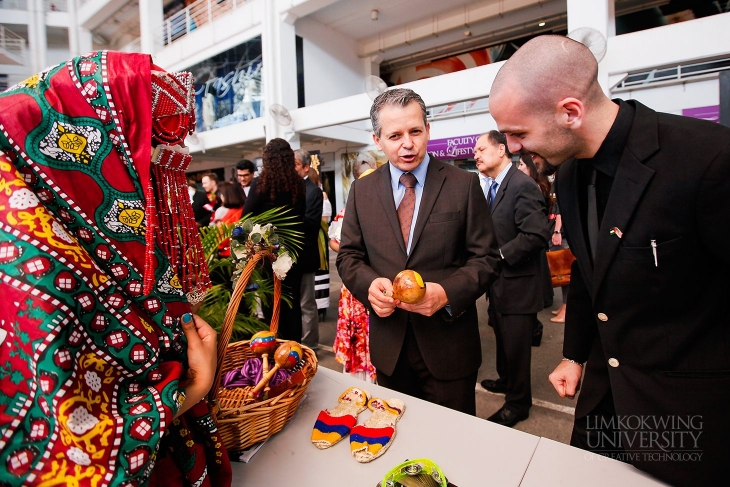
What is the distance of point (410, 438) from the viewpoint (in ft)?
3.50

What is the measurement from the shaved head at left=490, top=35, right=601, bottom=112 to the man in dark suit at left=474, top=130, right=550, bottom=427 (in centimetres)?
159

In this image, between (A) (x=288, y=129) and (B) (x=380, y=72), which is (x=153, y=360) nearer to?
(A) (x=288, y=129)

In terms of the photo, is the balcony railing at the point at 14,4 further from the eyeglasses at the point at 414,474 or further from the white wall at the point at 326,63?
the eyeglasses at the point at 414,474

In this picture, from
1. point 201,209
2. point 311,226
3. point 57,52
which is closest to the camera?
point 311,226

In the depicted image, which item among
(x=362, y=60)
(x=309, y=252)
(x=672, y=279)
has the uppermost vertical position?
(x=362, y=60)

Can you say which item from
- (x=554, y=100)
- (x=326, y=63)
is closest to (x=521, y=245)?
(x=554, y=100)

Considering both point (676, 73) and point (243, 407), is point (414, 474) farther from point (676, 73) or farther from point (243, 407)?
point (676, 73)

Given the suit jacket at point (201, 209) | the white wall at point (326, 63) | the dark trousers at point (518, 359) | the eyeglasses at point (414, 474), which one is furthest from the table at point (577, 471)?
the white wall at point (326, 63)

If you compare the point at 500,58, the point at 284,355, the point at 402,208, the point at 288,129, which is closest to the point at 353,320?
the point at 402,208

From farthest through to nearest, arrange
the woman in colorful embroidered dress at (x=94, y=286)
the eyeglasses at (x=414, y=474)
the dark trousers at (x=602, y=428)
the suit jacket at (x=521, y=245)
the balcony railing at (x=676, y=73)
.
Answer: the balcony railing at (x=676, y=73) → the suit jacket at (x=521, y=245) → the dark trousers at (x=602, y=428) → the eyeglasses at (x=414, y=474) → the woman in colorful embroidered dress at (x=94, y=286)

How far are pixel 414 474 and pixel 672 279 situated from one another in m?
0.80

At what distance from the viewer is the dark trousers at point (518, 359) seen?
8.13 ft

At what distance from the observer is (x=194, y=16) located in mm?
13000

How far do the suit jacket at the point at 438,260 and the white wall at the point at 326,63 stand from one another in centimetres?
1012
